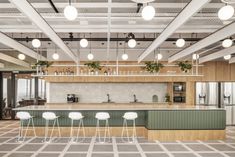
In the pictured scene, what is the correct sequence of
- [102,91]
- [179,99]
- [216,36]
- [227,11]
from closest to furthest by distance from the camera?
[227,11] → [216,36] → [179,99] → [102,91]

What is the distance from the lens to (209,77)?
13.0 meters

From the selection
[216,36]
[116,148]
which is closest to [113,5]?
[216,36]

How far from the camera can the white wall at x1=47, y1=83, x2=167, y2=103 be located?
12.8m

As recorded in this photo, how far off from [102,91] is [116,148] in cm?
552

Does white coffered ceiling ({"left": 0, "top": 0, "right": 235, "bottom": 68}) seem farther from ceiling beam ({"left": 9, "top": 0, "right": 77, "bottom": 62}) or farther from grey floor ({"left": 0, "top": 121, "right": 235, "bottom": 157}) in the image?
grey floor ({"left": 0, "top": 121, "right": 235, "bottom": 157})

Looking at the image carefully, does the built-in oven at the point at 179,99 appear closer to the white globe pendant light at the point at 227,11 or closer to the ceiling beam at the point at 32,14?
the ceiling beam at the point at 32,14

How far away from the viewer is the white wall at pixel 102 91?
12.8m

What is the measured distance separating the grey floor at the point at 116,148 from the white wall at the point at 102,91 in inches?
162

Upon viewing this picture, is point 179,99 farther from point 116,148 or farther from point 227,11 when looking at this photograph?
point 227,11

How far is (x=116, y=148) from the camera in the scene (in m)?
7.49

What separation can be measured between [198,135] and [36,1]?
594 cm

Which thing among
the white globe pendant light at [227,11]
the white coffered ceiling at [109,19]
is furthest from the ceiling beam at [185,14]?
the white globe pendant light at [227,11]

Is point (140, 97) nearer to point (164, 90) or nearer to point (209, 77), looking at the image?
point (164, 90)

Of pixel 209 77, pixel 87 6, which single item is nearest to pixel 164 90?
pixel 209 77
